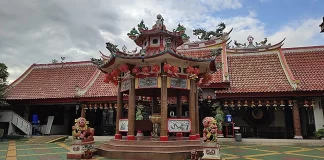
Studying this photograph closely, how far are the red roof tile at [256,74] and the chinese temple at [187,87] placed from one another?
0.06m

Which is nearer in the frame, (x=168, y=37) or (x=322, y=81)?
(x=168, y=37)

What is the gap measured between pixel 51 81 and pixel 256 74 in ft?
56.4

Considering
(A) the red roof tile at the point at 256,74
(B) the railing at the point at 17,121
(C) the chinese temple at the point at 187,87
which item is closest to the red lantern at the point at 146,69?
(C) the chinese temple at the point at 187,87

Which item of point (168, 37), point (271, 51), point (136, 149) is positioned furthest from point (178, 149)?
point (271, 51)

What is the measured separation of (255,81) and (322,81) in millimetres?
4125

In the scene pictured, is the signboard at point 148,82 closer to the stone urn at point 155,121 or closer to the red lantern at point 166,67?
the red lantern at point 166,67

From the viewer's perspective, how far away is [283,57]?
18188 millimetres

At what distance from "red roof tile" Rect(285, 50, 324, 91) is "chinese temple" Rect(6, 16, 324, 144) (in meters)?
0.06

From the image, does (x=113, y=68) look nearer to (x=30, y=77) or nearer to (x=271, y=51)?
(x=271, y=51)

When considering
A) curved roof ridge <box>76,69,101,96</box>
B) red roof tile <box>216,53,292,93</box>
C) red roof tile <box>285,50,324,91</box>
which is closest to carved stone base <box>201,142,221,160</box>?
red roof tile <box>216,53,292,93</box>

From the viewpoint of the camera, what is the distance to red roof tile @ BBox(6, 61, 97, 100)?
65.4ft

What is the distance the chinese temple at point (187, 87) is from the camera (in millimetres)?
10492

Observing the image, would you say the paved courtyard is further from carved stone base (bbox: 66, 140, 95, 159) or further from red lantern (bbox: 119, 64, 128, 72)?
red lantern (bbox: 119, 64, 128, 72)

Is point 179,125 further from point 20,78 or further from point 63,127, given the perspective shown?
point 20,78
